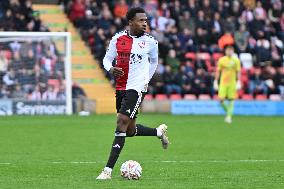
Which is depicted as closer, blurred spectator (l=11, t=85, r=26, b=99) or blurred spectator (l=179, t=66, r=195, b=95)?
blurred spectator (l=11, t=85, r=26, b=99)

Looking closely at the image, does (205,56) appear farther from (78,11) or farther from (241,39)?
(78,11)

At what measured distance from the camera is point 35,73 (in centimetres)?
3148

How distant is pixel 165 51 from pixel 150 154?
18965mm

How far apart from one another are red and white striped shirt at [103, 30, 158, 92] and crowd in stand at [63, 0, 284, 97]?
21.1 metres

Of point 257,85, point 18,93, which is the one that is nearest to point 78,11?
→ point 18,93

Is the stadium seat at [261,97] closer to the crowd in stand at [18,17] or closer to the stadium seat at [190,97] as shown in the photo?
the stadium seat at [190,97]

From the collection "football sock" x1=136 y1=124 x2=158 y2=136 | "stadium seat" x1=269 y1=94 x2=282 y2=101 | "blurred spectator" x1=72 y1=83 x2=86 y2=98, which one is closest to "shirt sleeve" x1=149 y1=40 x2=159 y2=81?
"football sock" x1=136 y1=124 x2=158 y2=136

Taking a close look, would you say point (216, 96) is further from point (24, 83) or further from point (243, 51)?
point (24, 83)

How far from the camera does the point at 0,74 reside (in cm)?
3091

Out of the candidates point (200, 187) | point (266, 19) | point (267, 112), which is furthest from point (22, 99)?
point (200, 187)

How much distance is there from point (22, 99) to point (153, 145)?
42.4 feet

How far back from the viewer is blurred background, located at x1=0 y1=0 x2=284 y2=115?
31703 mm

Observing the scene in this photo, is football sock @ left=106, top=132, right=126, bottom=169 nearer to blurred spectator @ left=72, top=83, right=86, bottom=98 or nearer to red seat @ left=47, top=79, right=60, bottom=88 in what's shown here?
red seat @ left=47, top=79, right=60, bottom=88

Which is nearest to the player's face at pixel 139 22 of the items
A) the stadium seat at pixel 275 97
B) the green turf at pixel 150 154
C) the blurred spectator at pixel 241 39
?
the green turf at pixel 150 154
